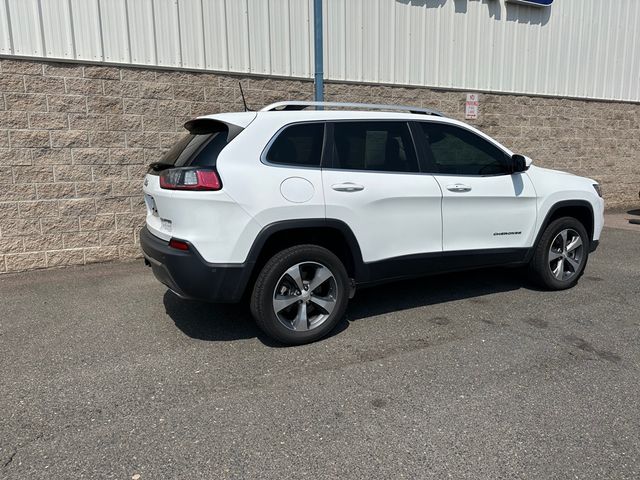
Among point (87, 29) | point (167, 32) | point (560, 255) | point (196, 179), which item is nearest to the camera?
point (196, 179)

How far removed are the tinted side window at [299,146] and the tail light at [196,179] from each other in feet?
1.46

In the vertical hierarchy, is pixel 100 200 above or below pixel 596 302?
above

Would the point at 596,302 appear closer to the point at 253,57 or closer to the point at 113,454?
the point at 113,454

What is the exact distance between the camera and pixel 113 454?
2660 mm

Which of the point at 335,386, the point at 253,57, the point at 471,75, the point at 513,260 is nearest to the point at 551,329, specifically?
the point at 513,260

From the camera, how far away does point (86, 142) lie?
21.1 feet

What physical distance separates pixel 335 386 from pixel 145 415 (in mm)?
1178

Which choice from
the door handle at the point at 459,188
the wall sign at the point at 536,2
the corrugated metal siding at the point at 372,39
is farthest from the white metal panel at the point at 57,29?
the wall sign at the point at 536,2

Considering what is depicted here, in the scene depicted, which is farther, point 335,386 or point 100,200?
point 100,200

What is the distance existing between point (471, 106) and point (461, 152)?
17.0ft

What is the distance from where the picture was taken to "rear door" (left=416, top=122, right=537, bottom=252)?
4.55 meters

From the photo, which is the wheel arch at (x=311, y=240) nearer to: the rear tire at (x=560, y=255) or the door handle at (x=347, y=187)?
the door handle at (x=347, y=187)

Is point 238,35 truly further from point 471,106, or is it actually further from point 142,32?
point 471,106

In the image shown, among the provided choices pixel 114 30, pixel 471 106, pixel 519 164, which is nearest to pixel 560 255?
pixel 519 164
